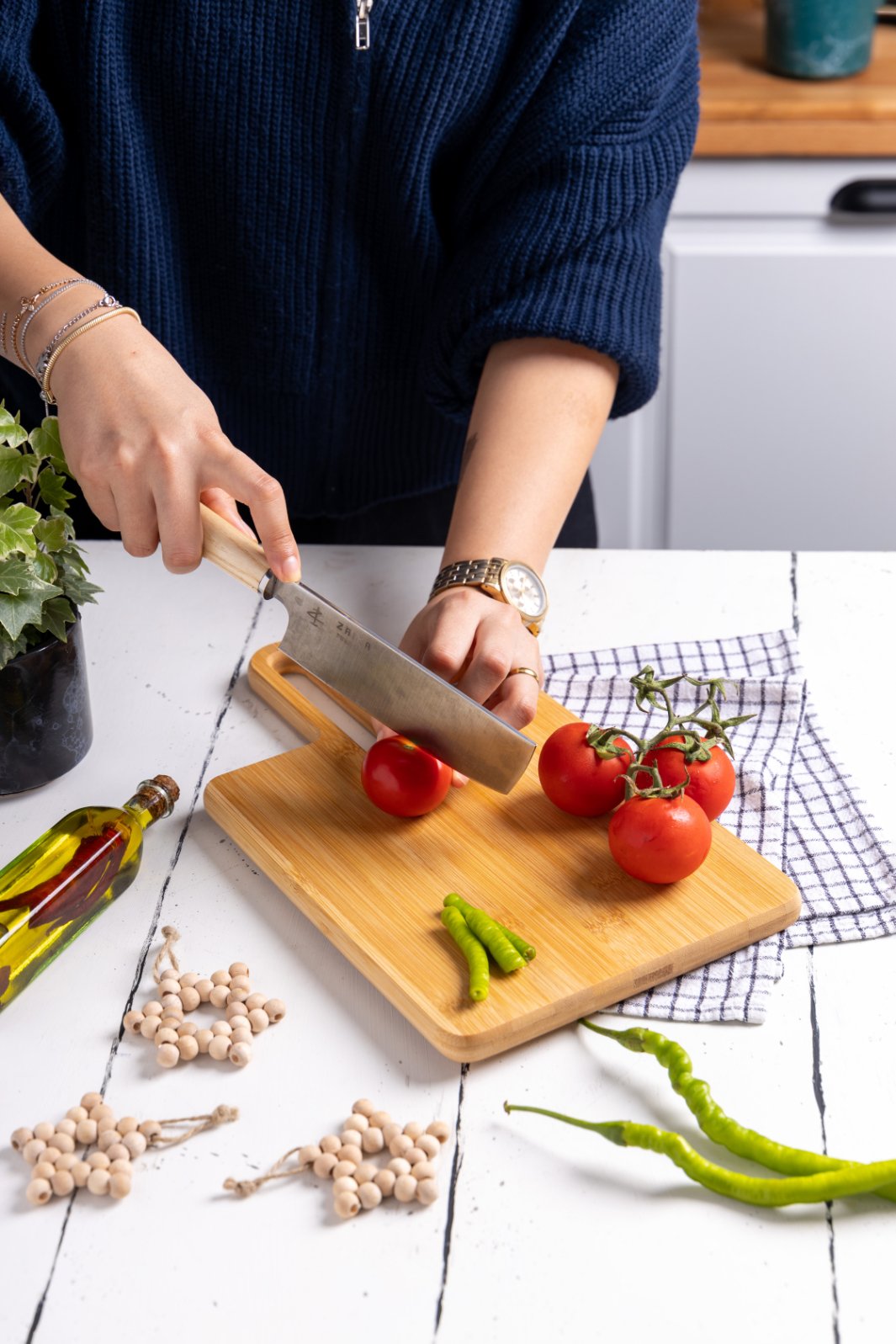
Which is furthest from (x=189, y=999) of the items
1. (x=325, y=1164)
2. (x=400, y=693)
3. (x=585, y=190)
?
(x=585, y=190)

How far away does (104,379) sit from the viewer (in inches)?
40.8

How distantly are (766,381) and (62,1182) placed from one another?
72.4 inches

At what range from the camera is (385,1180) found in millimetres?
776

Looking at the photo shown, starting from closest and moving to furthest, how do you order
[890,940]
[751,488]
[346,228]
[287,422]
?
1. [890,940]
2. [346,228]
3. [287,422]
4. [751,488]

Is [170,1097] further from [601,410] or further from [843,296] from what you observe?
[843,296]

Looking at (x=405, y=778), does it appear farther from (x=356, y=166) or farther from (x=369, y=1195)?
(x=356, y=166)

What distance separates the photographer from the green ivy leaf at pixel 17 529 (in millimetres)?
951

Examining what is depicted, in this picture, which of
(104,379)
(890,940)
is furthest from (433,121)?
(890,940)

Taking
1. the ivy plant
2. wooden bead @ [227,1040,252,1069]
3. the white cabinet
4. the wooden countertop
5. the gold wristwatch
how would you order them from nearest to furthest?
wooden bead @ [227,1040,252,1069]
the ivy plant
the gold wristwatch
the wooden countertop
the white cabinet

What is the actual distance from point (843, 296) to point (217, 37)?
1258 mm

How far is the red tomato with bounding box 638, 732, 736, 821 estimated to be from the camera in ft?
3.27

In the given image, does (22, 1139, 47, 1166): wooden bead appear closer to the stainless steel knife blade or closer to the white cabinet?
the stainless steel knife blade

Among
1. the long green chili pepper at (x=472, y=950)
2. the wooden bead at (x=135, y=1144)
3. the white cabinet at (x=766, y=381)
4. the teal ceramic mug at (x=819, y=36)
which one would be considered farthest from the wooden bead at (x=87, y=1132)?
the teal ceramic mug at (x=819, y=36)

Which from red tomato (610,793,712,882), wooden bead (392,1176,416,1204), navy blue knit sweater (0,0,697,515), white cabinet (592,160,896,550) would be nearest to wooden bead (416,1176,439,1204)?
wooden bead (392,1176,416,1204)
